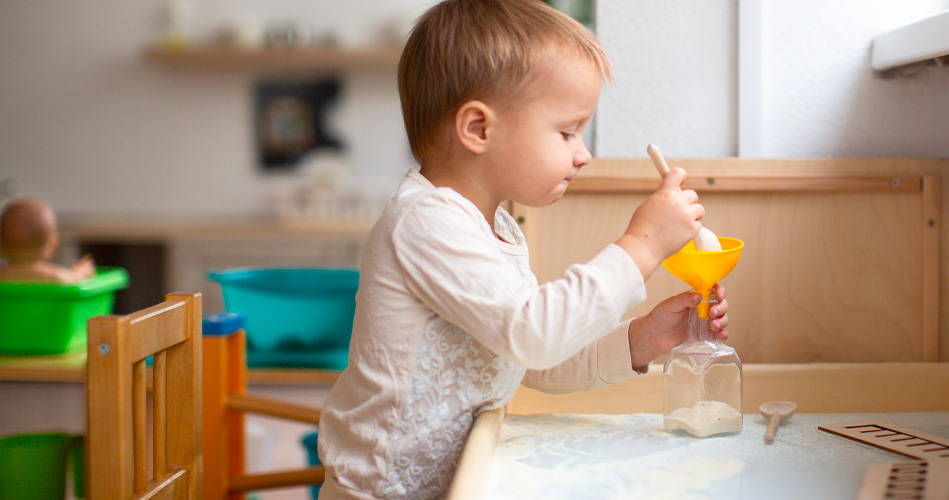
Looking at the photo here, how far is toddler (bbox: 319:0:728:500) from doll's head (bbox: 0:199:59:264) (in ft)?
4.27

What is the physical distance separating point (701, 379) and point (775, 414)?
7cm

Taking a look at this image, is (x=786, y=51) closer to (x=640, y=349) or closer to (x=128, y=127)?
(x=640, y=349)

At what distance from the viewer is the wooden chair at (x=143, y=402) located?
2.19ft

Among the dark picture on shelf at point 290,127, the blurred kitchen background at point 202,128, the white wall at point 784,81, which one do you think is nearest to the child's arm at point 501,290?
the white wall at point 784,81

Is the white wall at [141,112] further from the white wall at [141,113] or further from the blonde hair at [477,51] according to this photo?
the blonde hair at [477,51]

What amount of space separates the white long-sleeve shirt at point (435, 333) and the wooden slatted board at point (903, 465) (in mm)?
213

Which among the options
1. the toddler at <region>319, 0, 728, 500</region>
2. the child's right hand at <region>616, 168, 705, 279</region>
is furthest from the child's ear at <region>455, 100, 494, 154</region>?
the child's right hand at <region>616, 168, 705, 279</region>

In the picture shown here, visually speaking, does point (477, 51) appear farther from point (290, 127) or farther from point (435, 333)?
point (290, 127)

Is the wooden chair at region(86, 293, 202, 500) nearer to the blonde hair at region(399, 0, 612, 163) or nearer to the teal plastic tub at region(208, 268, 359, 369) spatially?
the blonde hair at region(399, 0, 612, 163)

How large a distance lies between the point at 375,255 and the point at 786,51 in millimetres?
647

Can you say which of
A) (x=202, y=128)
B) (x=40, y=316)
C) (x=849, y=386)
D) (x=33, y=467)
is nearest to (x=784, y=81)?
(x=849, y=386)

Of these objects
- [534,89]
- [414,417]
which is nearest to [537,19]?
[534,89]

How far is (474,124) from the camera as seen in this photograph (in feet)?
2.26

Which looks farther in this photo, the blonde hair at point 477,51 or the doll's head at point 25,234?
the doll's head at point 25,234
